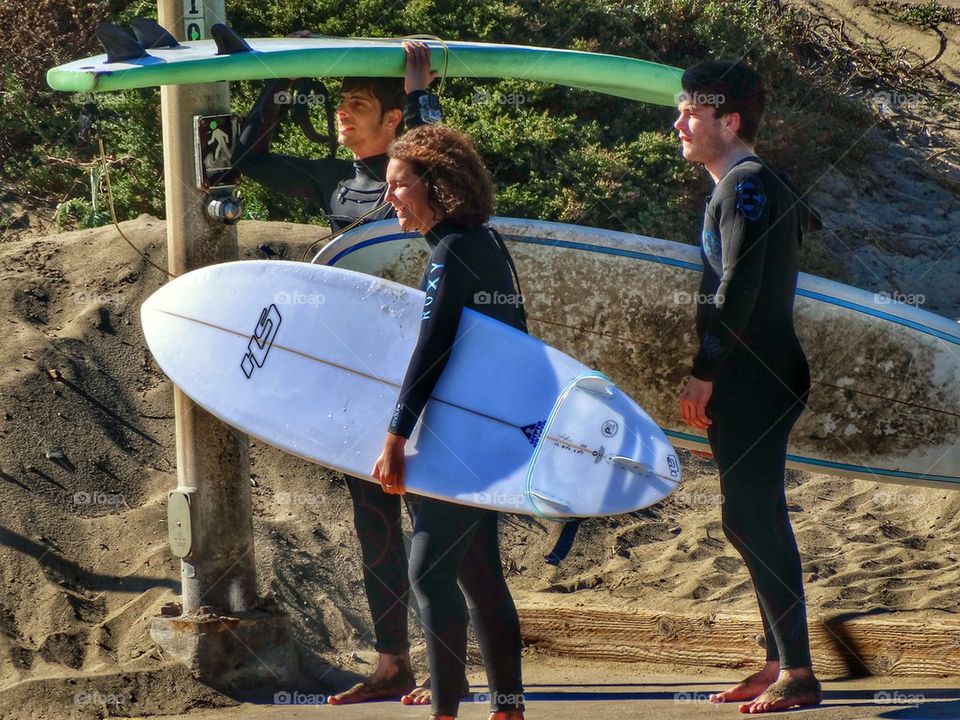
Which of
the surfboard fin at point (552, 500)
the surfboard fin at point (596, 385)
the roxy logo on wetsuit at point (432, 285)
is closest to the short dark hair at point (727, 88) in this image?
the surfboard fin at point (596, 385)

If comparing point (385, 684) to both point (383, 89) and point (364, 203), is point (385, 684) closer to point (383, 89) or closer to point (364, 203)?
point (364, 203)

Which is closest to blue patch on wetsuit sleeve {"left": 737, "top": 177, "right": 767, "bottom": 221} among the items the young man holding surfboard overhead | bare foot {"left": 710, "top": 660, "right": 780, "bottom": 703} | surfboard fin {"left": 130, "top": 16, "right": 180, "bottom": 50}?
the young man holding surfboard overhead

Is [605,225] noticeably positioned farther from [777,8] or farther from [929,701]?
[929,701]

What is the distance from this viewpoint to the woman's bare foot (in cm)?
382

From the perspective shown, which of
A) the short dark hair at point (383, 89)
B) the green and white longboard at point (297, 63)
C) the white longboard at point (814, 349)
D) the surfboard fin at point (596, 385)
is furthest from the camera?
the white longboard at point (814, 349)

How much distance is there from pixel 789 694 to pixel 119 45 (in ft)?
8.99

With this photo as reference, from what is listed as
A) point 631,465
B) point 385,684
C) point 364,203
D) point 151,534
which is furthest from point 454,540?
point 151,534

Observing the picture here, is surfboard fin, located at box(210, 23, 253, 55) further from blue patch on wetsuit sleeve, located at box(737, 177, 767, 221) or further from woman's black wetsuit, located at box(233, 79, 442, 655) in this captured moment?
blue patch on wetsuit sleeve, located at box(737, 177, 767, 221)

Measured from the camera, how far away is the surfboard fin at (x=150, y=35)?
385cm

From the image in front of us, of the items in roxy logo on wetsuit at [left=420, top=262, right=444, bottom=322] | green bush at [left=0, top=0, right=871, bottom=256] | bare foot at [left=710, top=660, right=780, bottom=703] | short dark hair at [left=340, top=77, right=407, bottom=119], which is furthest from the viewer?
green bush at [left=0, top=0, right=871, bottom=256]

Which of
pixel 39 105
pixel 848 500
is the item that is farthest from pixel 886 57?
pixel 39 105

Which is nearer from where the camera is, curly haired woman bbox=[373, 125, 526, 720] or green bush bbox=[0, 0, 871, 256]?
curly haired woman bbox=[373, 125, 526, 720]

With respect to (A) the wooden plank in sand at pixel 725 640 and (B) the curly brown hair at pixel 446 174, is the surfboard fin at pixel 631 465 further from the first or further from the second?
(A) the wooden plank in sand at pixel 725 640

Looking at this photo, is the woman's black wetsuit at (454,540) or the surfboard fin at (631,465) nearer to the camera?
the woman's black wetsuit at (454,540)
